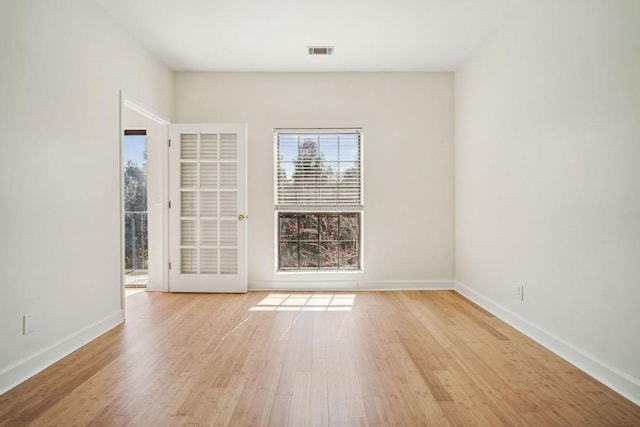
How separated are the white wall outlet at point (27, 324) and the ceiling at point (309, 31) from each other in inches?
99.6

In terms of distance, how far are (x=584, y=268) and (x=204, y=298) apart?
3711 mm

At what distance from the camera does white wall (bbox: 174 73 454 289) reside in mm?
4797

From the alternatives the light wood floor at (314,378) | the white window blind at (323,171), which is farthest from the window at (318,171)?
the light wood floor at (314,378)

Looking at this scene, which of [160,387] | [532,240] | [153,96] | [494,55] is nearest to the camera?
[160,387]

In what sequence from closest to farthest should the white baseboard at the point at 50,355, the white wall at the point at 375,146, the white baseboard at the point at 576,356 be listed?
the white baseboard at the point at 576,356 → the white baseboard at the point at 50,355 → the white wall at the point at 375,146

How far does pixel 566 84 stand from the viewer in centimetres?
270

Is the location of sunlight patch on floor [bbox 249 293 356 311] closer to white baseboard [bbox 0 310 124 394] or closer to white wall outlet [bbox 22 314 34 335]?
white baseboard [bbox 0 310 124 394]

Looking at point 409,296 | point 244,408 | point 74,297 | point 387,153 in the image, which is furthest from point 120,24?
point 409,296

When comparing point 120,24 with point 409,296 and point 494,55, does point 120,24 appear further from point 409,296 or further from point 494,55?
point 409,296

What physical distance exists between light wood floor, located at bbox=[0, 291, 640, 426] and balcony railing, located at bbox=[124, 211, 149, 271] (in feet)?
8.71

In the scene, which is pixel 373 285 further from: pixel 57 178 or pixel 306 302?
pixel 57 178

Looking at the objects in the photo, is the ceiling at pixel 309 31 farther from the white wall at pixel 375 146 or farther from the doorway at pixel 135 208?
the doorway at pixel 135 208

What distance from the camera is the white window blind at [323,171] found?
485cm

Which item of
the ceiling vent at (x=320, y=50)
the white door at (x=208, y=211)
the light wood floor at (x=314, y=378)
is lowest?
the light wood floor at (x=314, y=378)
